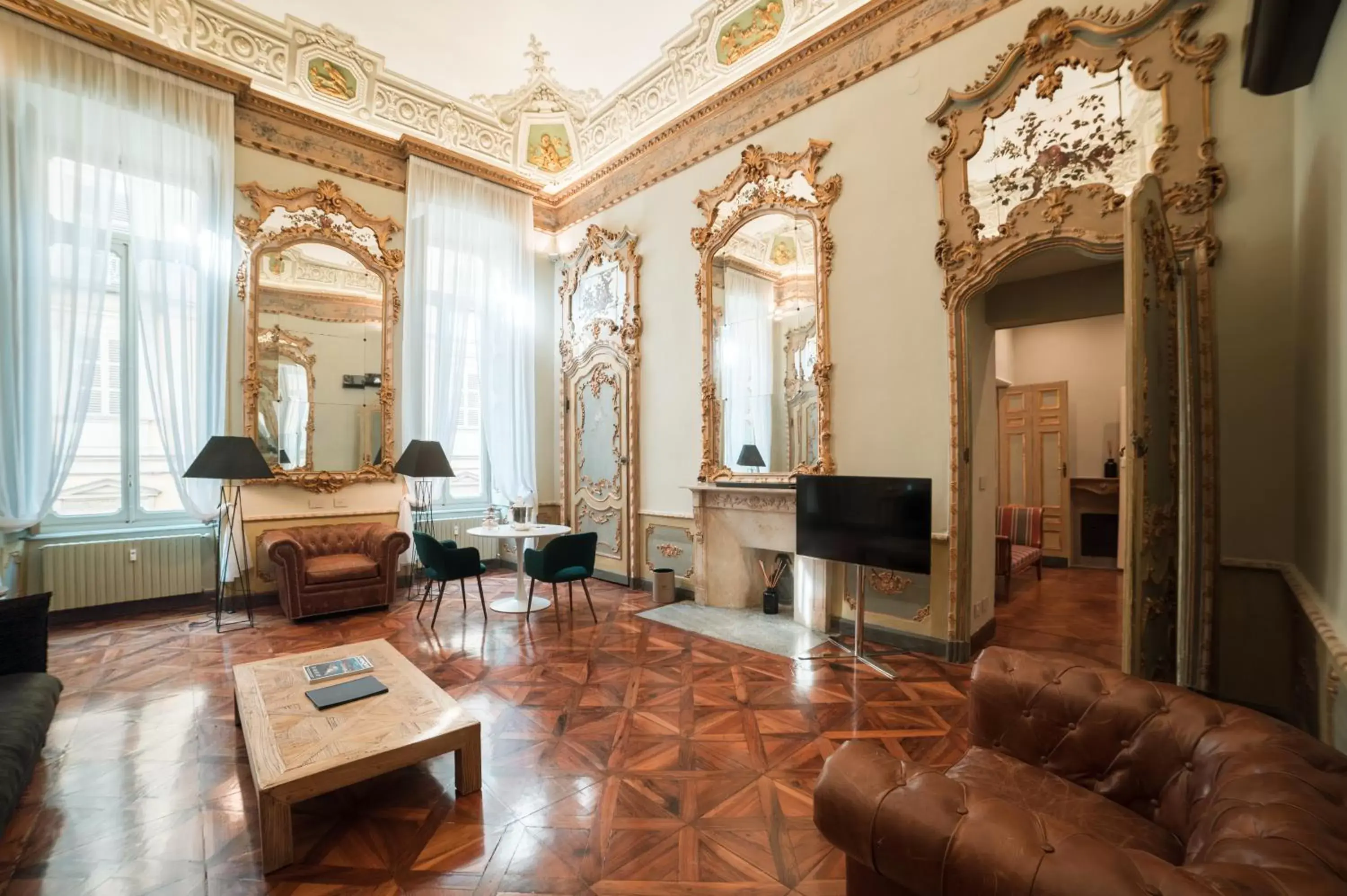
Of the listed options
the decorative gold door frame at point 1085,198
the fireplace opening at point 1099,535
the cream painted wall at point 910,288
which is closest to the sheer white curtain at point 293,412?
the cream painted wall at point 910,288

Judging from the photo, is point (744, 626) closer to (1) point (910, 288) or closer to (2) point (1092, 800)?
(1) point (910, 288)

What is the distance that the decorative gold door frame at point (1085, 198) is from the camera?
2.86m

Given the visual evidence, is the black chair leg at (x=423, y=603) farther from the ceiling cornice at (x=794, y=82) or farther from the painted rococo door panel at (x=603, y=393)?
the ceiling cornice at (x=794, y=82)

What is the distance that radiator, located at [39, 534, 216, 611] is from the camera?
14.8 feet

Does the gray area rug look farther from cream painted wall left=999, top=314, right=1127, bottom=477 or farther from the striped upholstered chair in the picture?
cream painted wall left=999, top=314, right=1127, bottom=477

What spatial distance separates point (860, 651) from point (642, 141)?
201 inches

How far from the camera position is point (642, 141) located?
5.79 metres

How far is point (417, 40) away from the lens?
17.1ft

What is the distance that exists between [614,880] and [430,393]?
5310 millimetres

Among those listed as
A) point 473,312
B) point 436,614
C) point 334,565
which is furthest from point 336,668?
point 473,312

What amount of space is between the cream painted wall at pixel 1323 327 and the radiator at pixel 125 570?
714 cm

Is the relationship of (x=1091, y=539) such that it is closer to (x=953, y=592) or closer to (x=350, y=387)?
(x=953, y=592)

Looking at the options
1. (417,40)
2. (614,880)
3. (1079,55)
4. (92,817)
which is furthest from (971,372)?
(417,40)

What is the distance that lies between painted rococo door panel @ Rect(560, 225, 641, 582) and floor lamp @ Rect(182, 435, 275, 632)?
296cm
